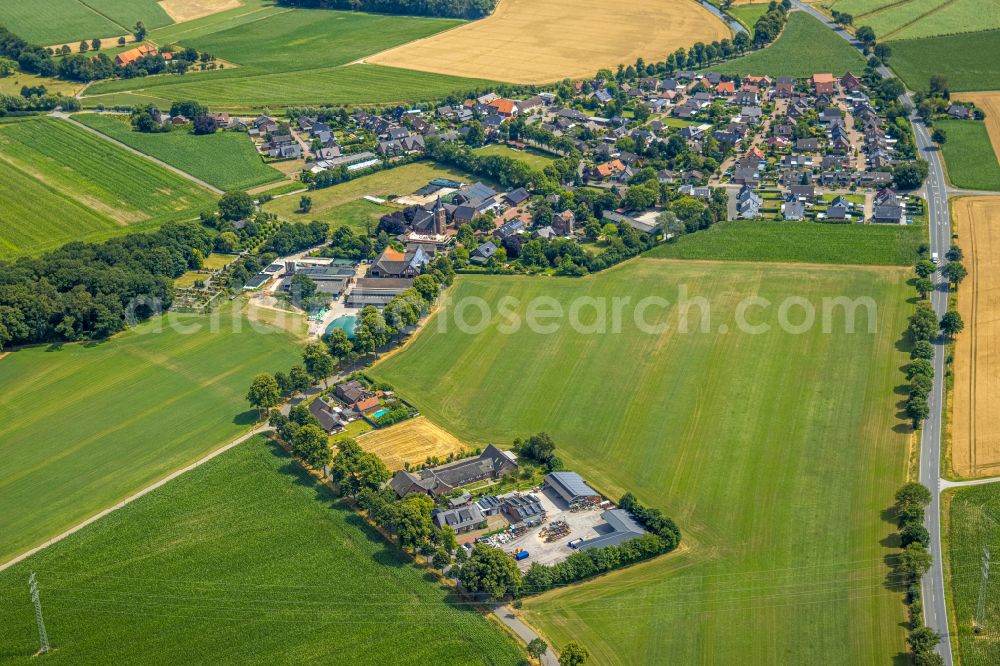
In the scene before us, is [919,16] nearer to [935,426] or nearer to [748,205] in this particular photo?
[748,205]

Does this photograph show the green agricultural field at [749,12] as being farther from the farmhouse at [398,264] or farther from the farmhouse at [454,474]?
the farmhouse at [454,474]

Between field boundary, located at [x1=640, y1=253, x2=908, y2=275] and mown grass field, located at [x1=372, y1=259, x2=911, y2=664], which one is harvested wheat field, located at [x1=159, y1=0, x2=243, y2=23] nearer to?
mown grass field, located at [x1=372, y1=259, x2=911, y2=664]

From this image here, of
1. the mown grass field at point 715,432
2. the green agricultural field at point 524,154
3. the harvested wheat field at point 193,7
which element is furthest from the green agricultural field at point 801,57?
the harvested wheat field at point 193,7

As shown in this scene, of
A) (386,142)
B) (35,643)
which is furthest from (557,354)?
(386,142)

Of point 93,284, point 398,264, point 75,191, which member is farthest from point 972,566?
point 75,191

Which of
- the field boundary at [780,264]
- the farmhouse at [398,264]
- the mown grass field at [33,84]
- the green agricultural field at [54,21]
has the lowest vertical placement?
the field boundary at [780,264]

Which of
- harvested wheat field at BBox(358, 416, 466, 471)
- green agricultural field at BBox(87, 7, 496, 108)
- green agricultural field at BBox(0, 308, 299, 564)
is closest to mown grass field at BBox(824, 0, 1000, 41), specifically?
green agricultural field at BBox(87, 7, 496, 108)

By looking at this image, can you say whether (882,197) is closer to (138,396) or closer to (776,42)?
(776,42)
